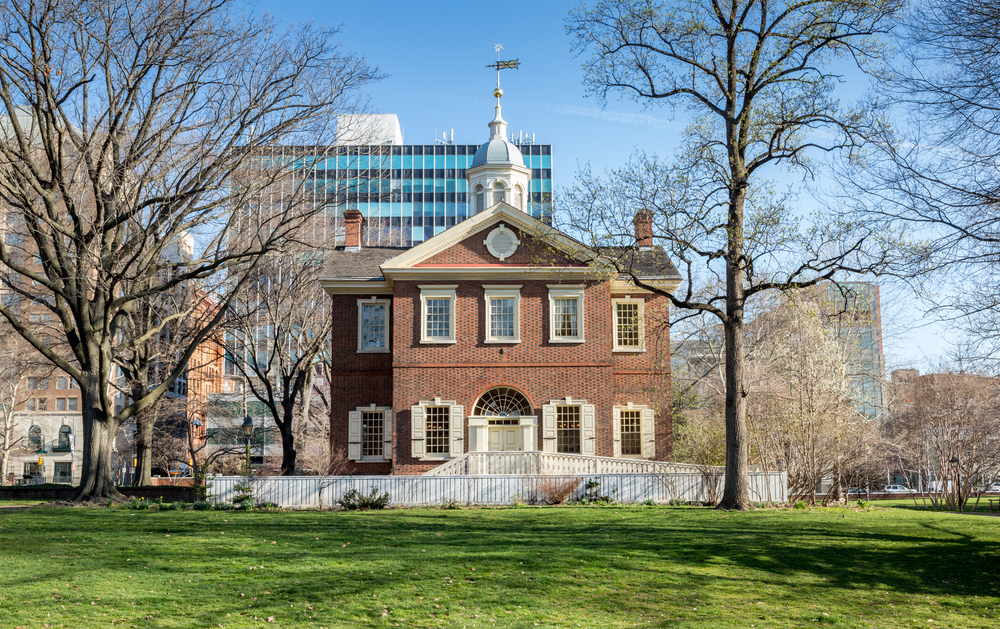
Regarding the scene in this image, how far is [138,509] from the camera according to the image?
62.4 feet

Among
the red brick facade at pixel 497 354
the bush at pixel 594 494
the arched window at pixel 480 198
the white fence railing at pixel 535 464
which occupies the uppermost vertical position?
the arched window at pixel 480 198

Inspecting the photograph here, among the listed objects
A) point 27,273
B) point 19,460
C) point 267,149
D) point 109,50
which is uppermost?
point 109,50

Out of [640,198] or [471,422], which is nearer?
[640,198]

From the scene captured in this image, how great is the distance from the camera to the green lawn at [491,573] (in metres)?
9.45

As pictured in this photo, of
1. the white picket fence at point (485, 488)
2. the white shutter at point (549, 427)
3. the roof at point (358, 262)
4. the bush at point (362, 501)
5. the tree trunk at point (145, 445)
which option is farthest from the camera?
the tree trunk at point (145, 445)

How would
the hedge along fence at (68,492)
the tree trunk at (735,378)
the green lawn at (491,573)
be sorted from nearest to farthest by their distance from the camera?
the green lawn at (491,573) < the tree trunk at (735,378) < the hedge along fence at (68,492)

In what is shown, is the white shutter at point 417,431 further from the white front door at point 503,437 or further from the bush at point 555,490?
the bush at point 555,490

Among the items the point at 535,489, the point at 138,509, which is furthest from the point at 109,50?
the point at 535,489

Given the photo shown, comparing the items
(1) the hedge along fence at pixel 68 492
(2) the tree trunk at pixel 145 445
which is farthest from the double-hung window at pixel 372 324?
(2) the tree trunk at pixel 145 445

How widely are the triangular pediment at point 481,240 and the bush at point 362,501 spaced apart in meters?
9.25

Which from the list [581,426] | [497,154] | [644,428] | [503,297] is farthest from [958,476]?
[497,154]

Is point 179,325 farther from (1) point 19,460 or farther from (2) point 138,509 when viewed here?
(1) point 19,460

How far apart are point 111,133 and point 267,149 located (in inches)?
152

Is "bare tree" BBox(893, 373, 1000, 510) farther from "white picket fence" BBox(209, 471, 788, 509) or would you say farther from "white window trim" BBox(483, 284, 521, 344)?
"white window trim" BBox(483, 284, 521, 344)
